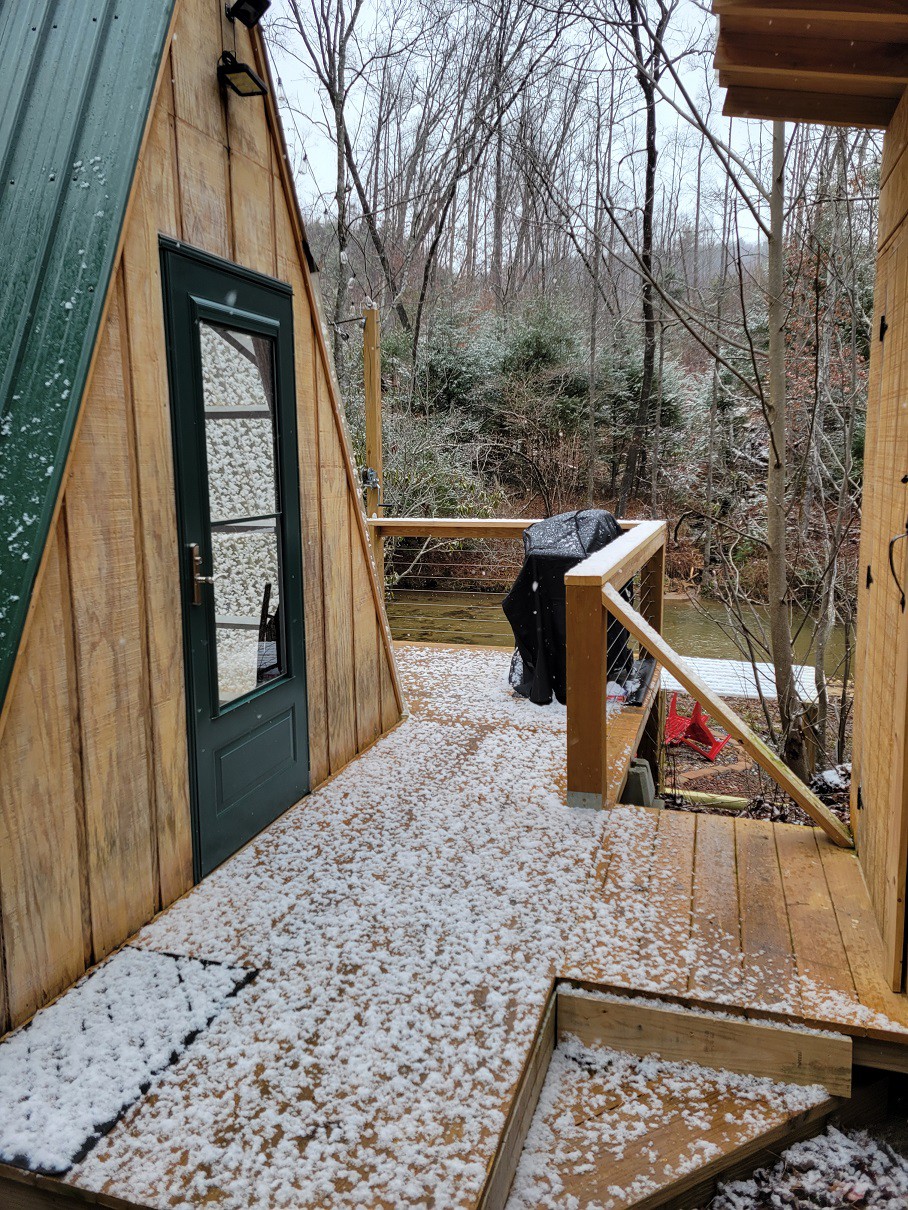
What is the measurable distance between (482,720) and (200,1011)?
230 centimetres

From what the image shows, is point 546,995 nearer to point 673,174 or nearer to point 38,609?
point 38,609

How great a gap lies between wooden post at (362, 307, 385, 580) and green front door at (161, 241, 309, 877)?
1766mm

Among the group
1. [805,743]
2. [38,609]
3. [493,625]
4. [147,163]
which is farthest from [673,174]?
[38,609]

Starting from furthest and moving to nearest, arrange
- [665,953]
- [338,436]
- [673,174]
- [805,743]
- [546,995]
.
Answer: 1. [673,174]
2. [805,743]
3. [338,436]
4. [665,953]
5. [546,995]

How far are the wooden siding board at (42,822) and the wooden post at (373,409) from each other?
282 centimetres

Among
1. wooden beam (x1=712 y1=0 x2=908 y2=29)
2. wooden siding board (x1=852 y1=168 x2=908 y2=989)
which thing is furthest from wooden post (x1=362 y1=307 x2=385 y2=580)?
wooden beam (x1=712 y1=0 x2=908 y2=29)

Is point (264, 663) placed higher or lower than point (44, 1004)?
higher

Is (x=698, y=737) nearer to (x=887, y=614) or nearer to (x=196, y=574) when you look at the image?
(x=887, y=614)

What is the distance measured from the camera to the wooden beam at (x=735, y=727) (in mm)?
2734

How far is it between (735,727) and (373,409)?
3.12 m

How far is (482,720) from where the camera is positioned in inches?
159

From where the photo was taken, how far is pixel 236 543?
2.65 meters

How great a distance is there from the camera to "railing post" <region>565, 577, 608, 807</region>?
290 centimetres

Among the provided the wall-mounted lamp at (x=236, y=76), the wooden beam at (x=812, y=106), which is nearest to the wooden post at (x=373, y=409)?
the wall-mounted lamp at (x=236, y=76)
